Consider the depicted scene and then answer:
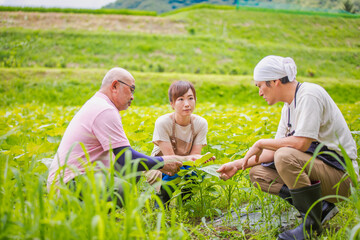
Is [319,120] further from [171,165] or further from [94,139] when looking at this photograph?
[94,139]

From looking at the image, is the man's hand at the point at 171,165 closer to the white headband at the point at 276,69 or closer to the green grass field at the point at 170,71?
the green grass field at the point at 170,71

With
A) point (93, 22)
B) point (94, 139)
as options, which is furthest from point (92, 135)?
point (93, 22)

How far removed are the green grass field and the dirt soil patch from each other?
5.5 inches

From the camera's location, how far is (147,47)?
18.6 metres

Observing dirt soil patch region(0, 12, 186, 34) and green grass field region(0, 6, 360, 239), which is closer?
green grass field region(0, 6, 360, 239)

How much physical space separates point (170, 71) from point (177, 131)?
14335mm

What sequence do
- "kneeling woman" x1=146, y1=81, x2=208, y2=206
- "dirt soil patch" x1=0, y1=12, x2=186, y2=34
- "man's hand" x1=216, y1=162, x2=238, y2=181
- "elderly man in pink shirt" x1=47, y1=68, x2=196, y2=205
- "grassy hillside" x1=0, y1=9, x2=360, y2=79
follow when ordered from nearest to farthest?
1. "elderly man in pink shirt" x1=47, y1=68, x2=196, y2=205
2. "man's hand" x1=216, y1=162, x2=238, y2=181
3. "kneeling woman" x1=146, y1=81, x2=208, y2=206
4. "grassy hillside" x1=0, y1=9, x2=360, y2=79
5. "dirt soil patch" x1=0, y1=12, x2=186, y2=34

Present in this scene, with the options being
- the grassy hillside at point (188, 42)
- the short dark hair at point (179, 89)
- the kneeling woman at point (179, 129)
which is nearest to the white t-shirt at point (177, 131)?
the kneeling woman at point (179, 129)

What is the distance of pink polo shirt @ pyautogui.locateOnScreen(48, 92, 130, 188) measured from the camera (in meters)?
1.75

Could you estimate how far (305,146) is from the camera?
1.67 metres

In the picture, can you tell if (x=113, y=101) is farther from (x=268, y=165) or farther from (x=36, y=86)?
(x=36, y=86)

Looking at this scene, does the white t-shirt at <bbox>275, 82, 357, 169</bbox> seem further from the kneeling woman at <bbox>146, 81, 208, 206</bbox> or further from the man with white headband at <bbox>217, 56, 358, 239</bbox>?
the kneeling woman at <bbox>146, 81, 208, 206</bbox>

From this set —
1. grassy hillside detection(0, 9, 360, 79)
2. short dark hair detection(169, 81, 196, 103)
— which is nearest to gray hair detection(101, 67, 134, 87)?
short dark hair detection(169, 81, 196, 103)

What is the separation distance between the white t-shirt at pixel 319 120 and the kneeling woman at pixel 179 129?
0.79 m
